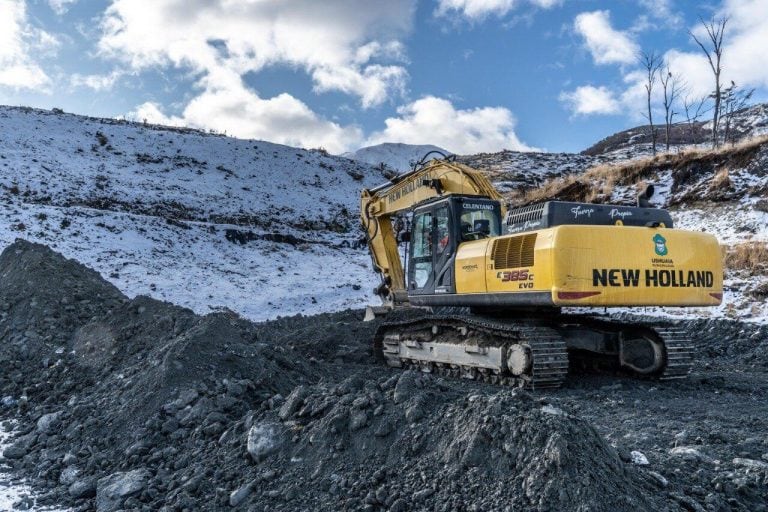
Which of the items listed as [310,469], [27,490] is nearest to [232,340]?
[27,490]

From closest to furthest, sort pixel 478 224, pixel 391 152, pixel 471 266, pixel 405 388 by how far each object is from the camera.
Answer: pixel 405 388 < pixel 471 266 < pixel 478 224 < pixel 391 152

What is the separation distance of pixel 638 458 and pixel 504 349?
3.87 m

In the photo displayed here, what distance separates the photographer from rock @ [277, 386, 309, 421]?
500cm

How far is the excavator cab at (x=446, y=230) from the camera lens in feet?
29.9

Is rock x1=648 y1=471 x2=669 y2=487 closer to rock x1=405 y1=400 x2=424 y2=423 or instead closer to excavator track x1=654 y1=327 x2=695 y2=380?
rock x1=405 y1=400 x2=424 y2=423

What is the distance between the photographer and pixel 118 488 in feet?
15.4

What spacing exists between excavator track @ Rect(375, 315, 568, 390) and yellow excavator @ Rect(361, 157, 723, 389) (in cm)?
2

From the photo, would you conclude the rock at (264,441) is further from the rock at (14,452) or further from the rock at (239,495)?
the rock at (14,452)

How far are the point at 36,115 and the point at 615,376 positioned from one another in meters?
32.0

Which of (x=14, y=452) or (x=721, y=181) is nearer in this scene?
(x=14, y=452)

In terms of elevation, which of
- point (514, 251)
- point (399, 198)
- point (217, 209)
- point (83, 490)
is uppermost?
point (217, 209)

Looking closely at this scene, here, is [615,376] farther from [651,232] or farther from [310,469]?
[310,469]

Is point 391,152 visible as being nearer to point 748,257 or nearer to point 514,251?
point 748,257

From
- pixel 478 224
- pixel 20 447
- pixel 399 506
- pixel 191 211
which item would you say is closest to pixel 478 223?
pixel 478 224
